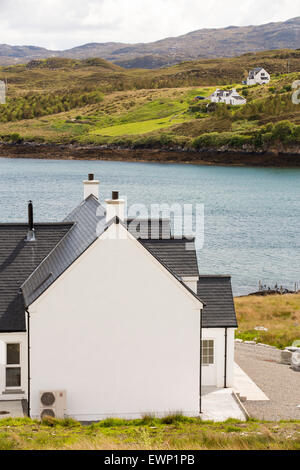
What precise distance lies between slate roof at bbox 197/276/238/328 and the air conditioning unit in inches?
186

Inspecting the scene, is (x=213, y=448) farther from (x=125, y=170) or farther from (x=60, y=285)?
(x=125, y=170)

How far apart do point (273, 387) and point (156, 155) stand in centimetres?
13633

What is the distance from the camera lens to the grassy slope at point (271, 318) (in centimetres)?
2534

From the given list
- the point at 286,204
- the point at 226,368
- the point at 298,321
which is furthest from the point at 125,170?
the point at 226,368

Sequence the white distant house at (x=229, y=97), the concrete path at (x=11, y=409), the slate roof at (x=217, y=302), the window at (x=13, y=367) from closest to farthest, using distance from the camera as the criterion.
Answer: the concrete path at (x=11, y=409) < the window at (x=13, y=367) < the slate roof at (x=217, y=302) < the white distant house at (x=229, y=97)

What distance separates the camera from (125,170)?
438 ft

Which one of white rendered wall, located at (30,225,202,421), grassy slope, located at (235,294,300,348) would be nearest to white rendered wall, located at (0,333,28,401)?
white rendered wall, located at (30,225,202,421)

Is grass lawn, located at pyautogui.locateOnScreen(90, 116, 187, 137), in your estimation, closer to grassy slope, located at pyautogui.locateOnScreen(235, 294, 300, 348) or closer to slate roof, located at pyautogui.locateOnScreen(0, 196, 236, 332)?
grassy slope, located at pyautogui.locateOnScreen(235, 294, 300, 348)

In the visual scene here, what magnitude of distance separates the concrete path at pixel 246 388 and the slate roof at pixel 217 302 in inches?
71.2

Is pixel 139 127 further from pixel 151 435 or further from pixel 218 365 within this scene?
pixel 151 435

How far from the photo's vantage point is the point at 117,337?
15703 millimetres

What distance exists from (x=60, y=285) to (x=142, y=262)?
1.94m
